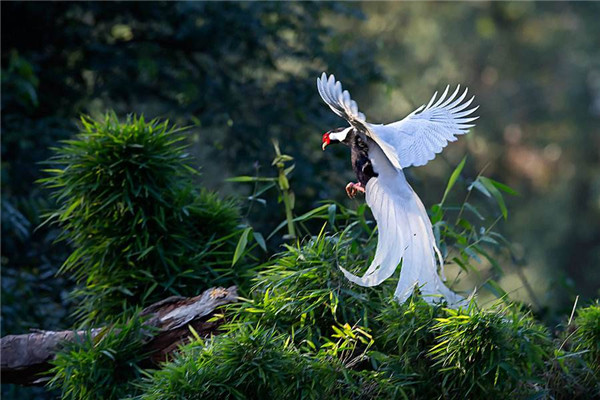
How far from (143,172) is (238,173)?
4.54 feet

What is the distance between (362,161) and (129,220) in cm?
64

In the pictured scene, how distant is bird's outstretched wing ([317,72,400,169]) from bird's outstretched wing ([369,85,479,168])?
0.01m

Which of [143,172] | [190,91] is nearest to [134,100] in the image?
[190,91]

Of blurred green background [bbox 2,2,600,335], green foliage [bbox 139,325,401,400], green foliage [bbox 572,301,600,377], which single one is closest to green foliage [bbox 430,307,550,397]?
green foliage [bbox 139,325,401,400]

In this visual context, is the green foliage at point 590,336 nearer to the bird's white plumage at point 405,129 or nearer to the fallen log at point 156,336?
the bird's white plumage at point 405,129

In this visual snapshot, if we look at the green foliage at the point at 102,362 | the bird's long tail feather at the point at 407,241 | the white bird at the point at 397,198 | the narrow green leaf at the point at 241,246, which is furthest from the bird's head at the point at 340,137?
the green foliage at the point at 102,362

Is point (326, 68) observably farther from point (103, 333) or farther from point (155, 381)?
point (155, 381)

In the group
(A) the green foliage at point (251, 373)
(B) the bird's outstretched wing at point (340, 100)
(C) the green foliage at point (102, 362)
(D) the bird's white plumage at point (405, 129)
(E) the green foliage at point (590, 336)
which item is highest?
(B) the bird's outstretched wing at point (340, 100)

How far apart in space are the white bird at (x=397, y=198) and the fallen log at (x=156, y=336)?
34 centimetres

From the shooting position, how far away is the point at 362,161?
1714mm

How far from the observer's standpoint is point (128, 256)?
1.97 metres

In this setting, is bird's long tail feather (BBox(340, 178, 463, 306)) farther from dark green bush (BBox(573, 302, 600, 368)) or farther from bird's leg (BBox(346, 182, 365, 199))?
dark green bush (BBox(573, 302, 600, 368))

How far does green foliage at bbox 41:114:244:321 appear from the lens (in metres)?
1.99

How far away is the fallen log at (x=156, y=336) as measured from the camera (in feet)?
5.83
